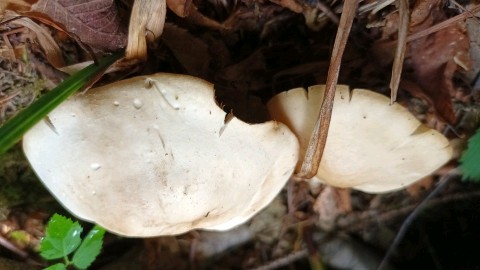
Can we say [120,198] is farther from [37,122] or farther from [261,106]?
[261,106]

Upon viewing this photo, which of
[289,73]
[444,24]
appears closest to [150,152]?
[289,73]

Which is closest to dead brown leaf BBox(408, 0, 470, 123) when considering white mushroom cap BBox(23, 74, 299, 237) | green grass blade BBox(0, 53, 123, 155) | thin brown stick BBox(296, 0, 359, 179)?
thin brown stick BBox(296, 0, 359, 179)

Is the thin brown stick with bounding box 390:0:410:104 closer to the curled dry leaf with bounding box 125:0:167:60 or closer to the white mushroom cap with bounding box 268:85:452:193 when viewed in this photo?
the white mushroom cap with bounding box 268:85:452:193

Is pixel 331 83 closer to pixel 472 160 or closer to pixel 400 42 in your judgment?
pixel 400 42

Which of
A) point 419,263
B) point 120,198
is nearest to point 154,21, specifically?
point 120,198

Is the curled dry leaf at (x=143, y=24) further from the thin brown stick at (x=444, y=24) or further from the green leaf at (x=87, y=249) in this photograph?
the thin brown stick at (x=444, y=24)

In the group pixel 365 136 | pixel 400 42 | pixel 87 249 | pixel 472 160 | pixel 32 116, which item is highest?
pixel 400 42

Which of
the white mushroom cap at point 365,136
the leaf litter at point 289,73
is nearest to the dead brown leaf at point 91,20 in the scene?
the leaf litter at point 289,73

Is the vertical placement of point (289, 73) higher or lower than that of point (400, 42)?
lower
